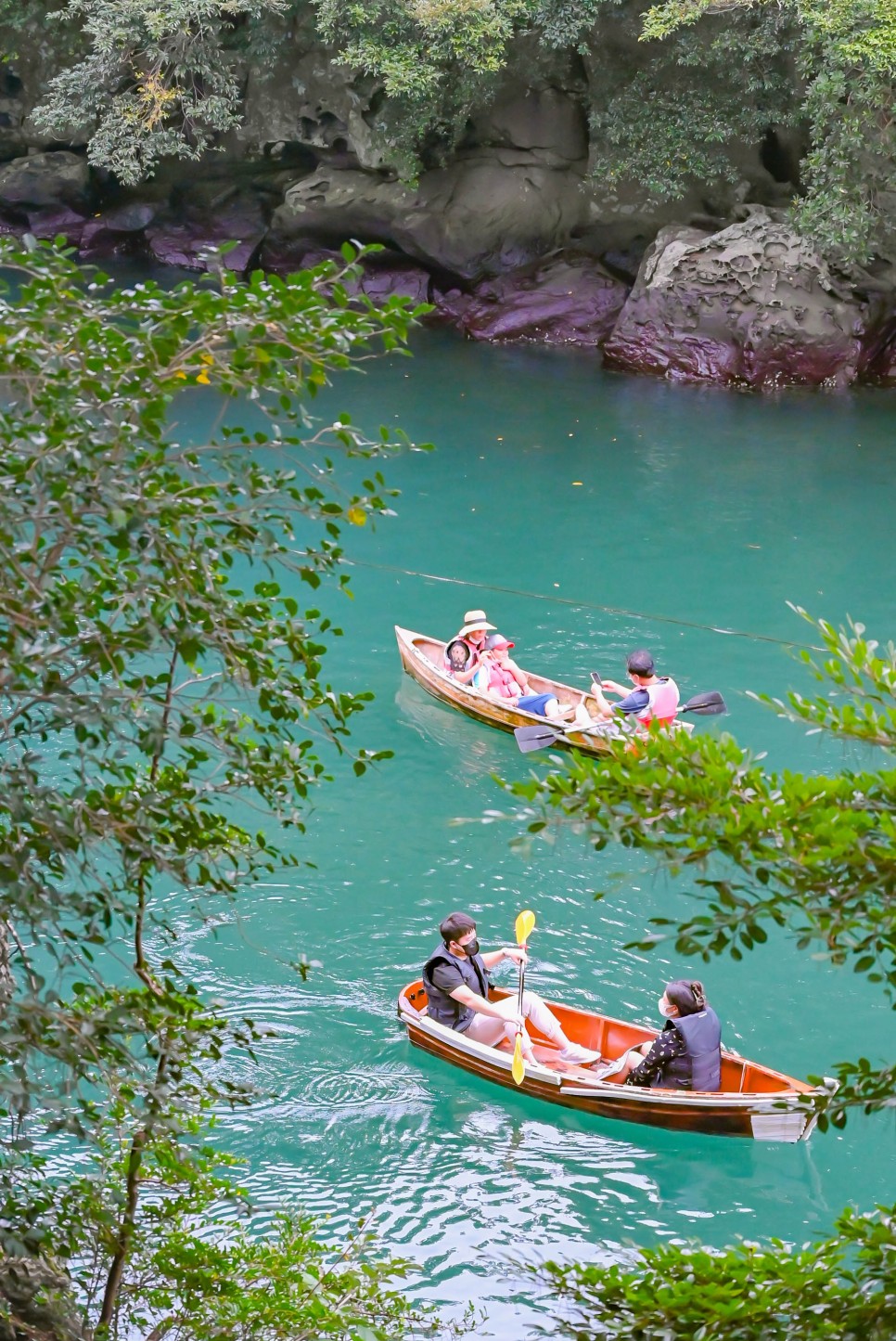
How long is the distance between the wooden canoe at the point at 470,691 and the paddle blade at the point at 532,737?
0.67 meters

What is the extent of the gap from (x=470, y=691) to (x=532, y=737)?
236cm

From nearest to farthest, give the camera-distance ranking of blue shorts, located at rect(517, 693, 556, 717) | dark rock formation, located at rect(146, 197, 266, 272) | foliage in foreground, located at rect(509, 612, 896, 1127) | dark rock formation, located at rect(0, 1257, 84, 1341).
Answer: foliage in foreground, located at rect(509, 612, 896, 1127) < dark rock formation, located at rect(0, 1257, 84, 1341) < blue shorts, located at rect(517, 693, 556, 717) < dark rock formation, located at rect(146, 197, 266, 272)

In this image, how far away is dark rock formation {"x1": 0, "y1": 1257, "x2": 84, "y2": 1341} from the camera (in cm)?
322

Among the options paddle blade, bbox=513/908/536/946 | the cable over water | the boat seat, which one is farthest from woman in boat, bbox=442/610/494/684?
the boat seat

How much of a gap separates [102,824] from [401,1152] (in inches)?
155

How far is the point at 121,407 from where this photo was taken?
297 cm

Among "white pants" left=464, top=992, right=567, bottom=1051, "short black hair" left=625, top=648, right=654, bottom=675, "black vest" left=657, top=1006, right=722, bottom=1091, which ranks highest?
"short black hair" left=625, top=648, right=654, bottom=675

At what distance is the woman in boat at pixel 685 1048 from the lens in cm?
642

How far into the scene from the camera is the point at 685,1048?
21.2ft

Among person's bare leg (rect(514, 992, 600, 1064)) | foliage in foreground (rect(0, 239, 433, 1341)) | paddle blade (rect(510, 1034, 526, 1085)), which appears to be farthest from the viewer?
person's bare leg (rect(514, 992, 600, 1064))

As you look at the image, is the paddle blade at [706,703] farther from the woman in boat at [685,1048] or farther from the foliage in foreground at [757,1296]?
the foliage in foreground at [757,1296]

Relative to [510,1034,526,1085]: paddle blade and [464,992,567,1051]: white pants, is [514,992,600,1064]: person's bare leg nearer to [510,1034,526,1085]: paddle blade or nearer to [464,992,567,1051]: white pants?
[464,992,567,1051]: white pants

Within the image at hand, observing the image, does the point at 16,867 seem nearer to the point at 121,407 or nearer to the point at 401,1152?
the point at 121,407

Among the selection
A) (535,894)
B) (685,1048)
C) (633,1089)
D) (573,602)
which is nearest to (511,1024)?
(633,1089)
